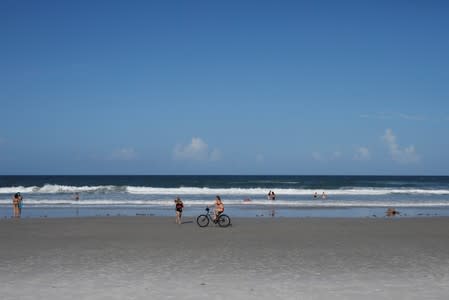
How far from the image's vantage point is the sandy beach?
9602 millimetres

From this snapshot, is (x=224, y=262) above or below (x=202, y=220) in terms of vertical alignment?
below

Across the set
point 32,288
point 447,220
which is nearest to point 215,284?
point 32,288

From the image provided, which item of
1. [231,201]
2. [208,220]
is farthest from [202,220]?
[231,201]

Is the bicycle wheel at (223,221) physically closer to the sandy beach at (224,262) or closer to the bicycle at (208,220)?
the bicycle at (208,220)

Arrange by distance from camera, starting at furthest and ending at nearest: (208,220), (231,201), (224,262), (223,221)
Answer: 1. (231,201)
2. (223,221)
3. (208,220)
4. (224,262)

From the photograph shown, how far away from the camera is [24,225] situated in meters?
23.2

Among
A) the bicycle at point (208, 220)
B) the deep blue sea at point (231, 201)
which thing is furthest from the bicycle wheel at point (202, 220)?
the deep blue sea at point (231, 201)

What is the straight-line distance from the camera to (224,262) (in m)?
13.0

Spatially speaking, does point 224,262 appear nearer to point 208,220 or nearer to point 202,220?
point 208,220

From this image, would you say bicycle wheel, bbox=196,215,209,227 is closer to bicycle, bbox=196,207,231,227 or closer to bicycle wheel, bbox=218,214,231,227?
bicycle, bbox=196,207,231,227

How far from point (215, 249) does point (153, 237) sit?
13.3ft

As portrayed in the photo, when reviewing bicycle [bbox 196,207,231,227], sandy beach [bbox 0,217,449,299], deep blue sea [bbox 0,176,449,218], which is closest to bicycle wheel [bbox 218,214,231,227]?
bicycle [bbox 196,207,231,227]

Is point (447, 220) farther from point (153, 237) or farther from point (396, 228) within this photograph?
point (153, 237)

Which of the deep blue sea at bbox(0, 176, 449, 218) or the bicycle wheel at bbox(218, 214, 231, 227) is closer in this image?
the bicycle wheel at bbox(218, 214, 231, 227)
